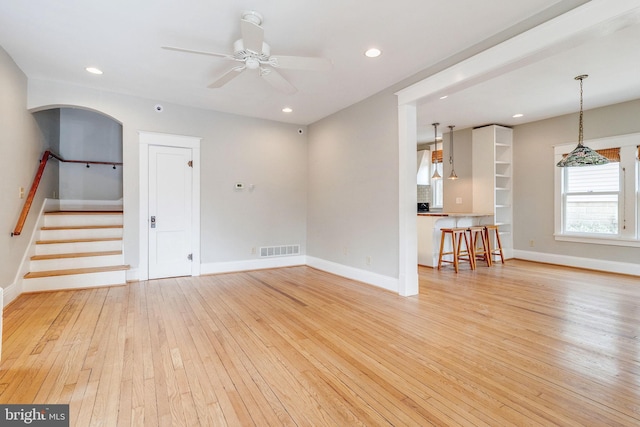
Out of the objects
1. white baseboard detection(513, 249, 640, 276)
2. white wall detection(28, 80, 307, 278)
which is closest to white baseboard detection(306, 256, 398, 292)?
white wall detection(28, 80, 307, 278)

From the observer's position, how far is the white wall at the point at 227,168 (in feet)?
14.7

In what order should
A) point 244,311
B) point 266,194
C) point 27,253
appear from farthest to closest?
point 266,194 < point 27,253 < point 244,311

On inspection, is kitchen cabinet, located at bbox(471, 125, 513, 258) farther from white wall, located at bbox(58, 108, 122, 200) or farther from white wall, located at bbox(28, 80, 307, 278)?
white wall, located at bbox(58, 108, 122, 200)

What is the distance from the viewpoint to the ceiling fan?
2.42 m

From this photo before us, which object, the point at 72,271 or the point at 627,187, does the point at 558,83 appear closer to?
the point at 627,187

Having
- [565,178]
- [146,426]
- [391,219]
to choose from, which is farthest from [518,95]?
[146,426]

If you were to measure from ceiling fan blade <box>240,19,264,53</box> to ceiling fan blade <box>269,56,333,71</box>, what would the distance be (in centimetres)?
21

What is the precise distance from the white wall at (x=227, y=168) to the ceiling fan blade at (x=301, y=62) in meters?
2.73

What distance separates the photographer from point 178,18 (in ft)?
8.73

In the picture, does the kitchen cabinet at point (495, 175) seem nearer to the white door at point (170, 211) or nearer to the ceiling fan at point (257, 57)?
the ceiling fan at point (257, 57)

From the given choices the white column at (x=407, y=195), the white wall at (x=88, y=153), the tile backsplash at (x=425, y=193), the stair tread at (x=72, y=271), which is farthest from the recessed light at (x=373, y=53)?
the tile backsplash at (x=425, y=193)

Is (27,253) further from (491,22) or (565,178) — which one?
(565,178)

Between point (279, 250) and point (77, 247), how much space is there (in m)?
3.10

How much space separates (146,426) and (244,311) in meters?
1.78
